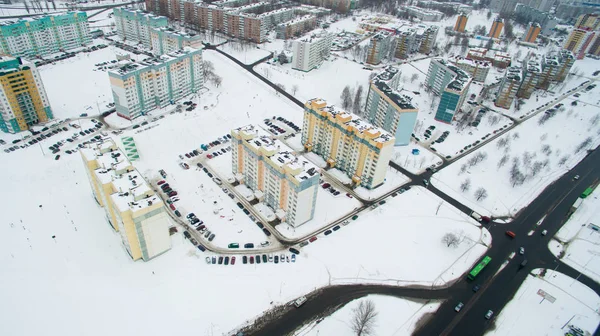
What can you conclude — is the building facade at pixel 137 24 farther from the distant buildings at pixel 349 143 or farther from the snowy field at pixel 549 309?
the snowy field at pixel 549 309

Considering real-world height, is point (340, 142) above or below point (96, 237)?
above

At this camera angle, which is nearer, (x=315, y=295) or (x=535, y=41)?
(x=315, y=295)

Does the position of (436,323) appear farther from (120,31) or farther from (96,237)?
(120,31)

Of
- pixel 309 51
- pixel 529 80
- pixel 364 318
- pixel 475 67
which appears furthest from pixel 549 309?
pixel 309 51

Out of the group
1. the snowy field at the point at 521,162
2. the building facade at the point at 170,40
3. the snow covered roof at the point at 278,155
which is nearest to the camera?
the snow covered roof at the point at 278,155

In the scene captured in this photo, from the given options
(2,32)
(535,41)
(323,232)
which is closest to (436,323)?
(323,232)

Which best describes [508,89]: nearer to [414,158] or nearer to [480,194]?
[414,158]

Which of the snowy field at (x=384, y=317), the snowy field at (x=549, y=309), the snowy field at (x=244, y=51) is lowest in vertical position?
the snowy field at (x=384, y=317)

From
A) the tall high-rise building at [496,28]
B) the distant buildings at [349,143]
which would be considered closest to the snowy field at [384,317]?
the distant buildings at [349,143]
